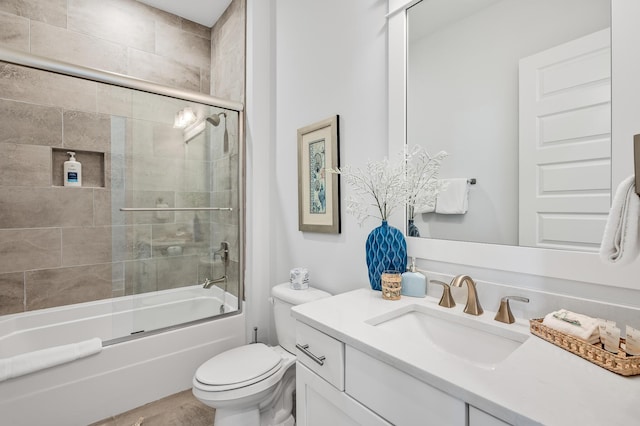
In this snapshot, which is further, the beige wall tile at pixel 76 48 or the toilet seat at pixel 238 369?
the beige wall tile at pixel 76 48

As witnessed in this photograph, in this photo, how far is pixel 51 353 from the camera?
4.76ft

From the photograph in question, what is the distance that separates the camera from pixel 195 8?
2.46m

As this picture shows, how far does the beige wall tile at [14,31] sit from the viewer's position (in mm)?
1905

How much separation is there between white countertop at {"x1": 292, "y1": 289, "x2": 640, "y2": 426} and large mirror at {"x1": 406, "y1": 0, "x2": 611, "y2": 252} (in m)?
0.36

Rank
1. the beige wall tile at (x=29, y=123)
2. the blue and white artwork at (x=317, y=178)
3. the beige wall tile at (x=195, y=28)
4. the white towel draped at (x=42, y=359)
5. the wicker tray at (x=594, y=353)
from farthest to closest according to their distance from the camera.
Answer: the beige wall tile at (x=195, y=28)
the beige wall tile at (x=29, y=123)
the blue and white artwork at (x=317, y=178)
the white towel draped at (x=42, y=359)
the wicker tray at (x=594, y=353)

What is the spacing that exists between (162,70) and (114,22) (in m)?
0.43

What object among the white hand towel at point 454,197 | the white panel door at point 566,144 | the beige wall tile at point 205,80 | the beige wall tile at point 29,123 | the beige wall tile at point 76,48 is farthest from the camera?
the beige wall tile at point 205,80

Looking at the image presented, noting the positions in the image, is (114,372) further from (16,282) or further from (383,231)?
(383,231)

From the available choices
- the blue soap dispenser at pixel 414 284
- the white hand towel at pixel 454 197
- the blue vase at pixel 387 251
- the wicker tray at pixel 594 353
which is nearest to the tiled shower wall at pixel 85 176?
the blue vase at pixel 387 251

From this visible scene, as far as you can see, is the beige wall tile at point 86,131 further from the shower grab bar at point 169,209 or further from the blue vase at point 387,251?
the blue vase at point 387,251

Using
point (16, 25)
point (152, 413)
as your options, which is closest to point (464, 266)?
point (152, 413)

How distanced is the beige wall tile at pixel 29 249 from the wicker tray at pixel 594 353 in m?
2.72

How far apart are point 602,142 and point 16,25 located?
3.17 meters

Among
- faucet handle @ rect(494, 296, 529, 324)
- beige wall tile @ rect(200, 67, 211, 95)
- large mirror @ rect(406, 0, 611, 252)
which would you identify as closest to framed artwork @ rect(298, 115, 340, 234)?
large mirror @ rect(406, 0, 611, 252)
